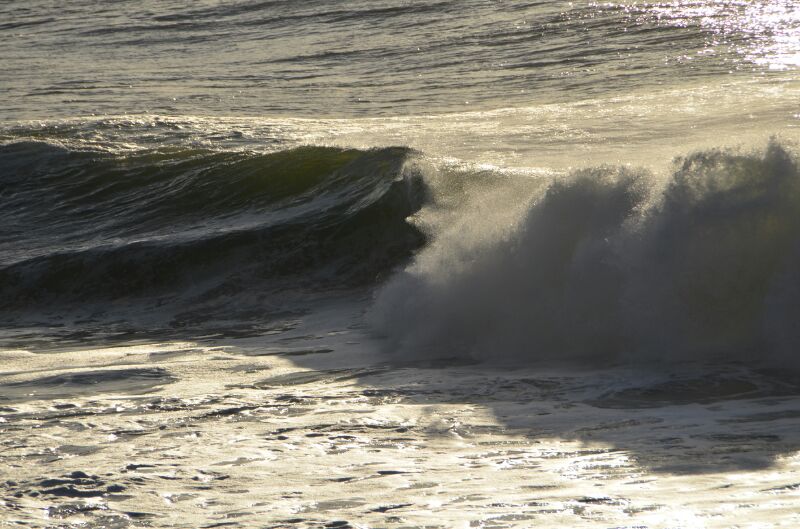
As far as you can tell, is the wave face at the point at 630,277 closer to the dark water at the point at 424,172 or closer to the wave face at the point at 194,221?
the dark water at the point at 424,172

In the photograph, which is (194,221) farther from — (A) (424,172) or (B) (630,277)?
(B) (630,277)

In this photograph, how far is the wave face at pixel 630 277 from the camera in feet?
18.8

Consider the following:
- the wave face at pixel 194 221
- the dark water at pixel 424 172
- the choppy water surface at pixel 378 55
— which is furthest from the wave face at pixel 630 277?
the choppy water surface at pixel 378 55

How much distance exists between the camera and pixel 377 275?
9.07 meters

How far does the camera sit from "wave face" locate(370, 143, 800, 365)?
18.8 ft

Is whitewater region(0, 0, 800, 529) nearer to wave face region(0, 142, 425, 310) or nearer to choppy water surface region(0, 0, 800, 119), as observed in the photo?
wave face region(0, 142, 425, 310)

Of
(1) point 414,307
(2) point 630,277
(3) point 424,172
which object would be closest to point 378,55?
(3) point 424,172

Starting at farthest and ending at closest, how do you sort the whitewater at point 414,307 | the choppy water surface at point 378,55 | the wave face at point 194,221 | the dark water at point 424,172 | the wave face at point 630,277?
the choppy water surface at point 378,55, the wave face at point 194,221, the dark water at point 424,172, the wave face at point 630,277, the whitewater at point 414,307

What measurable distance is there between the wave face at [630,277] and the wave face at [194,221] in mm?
2212

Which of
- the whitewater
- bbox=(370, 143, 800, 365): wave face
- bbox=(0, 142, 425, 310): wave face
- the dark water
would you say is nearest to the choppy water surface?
the dark water

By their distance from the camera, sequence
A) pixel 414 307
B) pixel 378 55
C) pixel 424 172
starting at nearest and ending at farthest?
pixel 414 307, pixel 424 172, pixel 378 55

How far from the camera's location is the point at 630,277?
20.1ft

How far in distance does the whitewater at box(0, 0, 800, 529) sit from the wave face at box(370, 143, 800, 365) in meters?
0.02

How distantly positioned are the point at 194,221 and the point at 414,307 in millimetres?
4836
